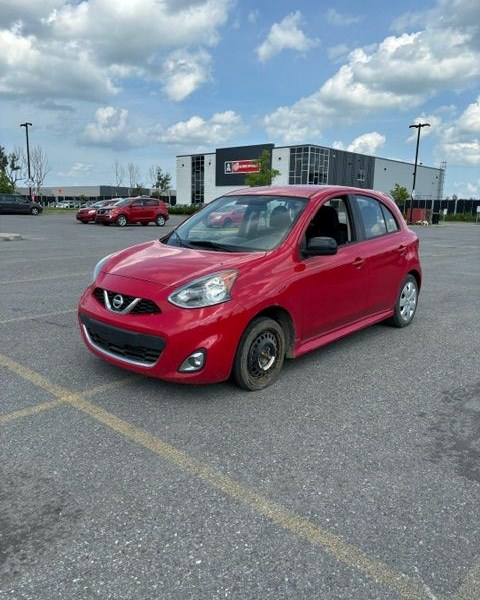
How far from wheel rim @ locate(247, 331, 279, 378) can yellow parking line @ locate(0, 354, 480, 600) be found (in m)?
1.05

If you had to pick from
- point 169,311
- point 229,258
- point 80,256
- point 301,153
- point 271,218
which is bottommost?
point 80,256

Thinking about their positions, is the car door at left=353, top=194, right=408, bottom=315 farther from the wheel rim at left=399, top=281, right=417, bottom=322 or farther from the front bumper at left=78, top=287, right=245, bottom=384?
the front bumper at left=78, top=287, right=245, bottom=384

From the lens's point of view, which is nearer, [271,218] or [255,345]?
[255,345]

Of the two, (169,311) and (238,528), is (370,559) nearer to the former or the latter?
(238,528)

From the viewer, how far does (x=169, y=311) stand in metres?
3.72

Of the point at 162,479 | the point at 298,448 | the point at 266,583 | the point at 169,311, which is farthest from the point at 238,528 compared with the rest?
the point at 169,311

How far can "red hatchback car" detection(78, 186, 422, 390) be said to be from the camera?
12.3 feet

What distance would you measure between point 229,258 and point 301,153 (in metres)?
68.5

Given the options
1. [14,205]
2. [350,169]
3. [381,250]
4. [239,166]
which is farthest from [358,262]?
[350,169]

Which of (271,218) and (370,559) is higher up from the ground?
(271,218)

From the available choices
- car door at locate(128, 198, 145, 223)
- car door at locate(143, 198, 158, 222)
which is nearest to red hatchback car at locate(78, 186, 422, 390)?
car door at locate(128, 198, 145, 223)

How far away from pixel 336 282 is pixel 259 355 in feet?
3.81

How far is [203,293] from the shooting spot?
3.79 metres

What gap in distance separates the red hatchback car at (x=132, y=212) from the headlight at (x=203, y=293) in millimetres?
25305
